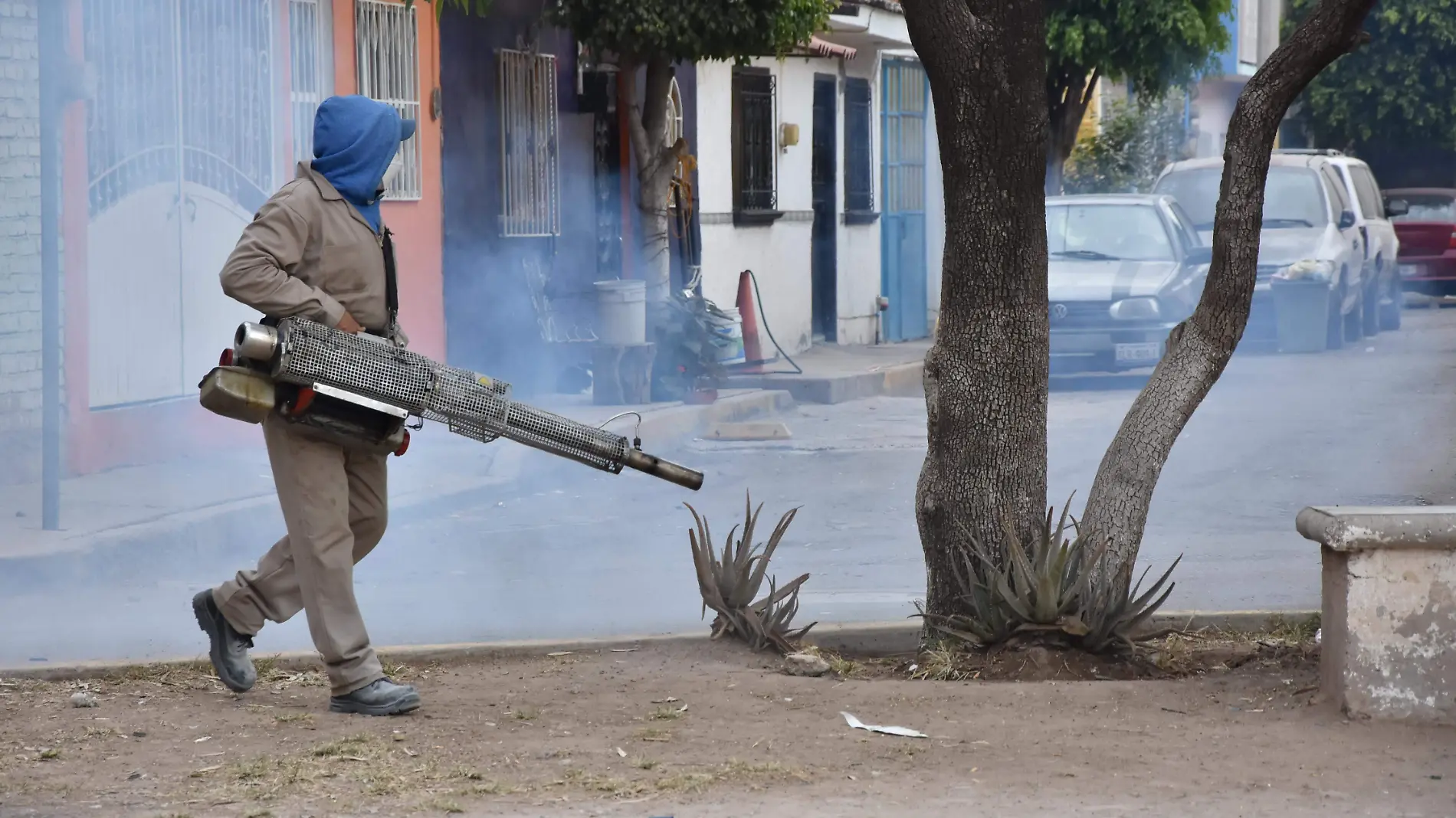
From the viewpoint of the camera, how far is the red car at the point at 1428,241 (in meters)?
25.2

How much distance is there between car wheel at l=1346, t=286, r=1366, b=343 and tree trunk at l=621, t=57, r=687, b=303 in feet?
27.3

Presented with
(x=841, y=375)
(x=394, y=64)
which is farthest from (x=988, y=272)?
(x=841, y=375)

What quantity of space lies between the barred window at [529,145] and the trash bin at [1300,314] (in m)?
6.99

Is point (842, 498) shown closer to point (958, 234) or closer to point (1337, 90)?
point (958, 234)

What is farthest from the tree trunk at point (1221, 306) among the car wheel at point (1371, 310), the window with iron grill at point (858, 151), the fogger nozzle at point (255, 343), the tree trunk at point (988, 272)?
the car wheel at point (1371, 310)

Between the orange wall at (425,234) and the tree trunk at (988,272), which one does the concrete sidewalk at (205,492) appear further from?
the tree trunk at (988,272)

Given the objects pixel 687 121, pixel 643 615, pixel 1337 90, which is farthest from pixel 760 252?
pixel 1337 90

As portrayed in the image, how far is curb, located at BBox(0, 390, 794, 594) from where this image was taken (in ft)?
23.9

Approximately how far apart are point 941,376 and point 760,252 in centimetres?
1212

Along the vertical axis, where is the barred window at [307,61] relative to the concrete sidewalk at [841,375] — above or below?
above

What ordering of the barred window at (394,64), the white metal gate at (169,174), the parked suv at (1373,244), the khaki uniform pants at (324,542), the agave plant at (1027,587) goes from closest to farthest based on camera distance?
the khaki uniform pants at (324,542)
the agave plant at (1027,587)
the white metal gate at (169,174)
the barred window at (394,64)
the parked suv at (1373,244)

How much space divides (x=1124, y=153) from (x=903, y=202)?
20.6 feet

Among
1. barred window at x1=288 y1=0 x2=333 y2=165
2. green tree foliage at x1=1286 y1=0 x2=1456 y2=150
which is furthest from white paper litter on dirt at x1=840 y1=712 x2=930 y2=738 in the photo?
green tree foliage at x1=1286 y1=0 x2=1456 y2=150

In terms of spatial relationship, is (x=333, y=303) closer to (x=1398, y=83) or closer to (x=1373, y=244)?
(x=1373, y=244)
